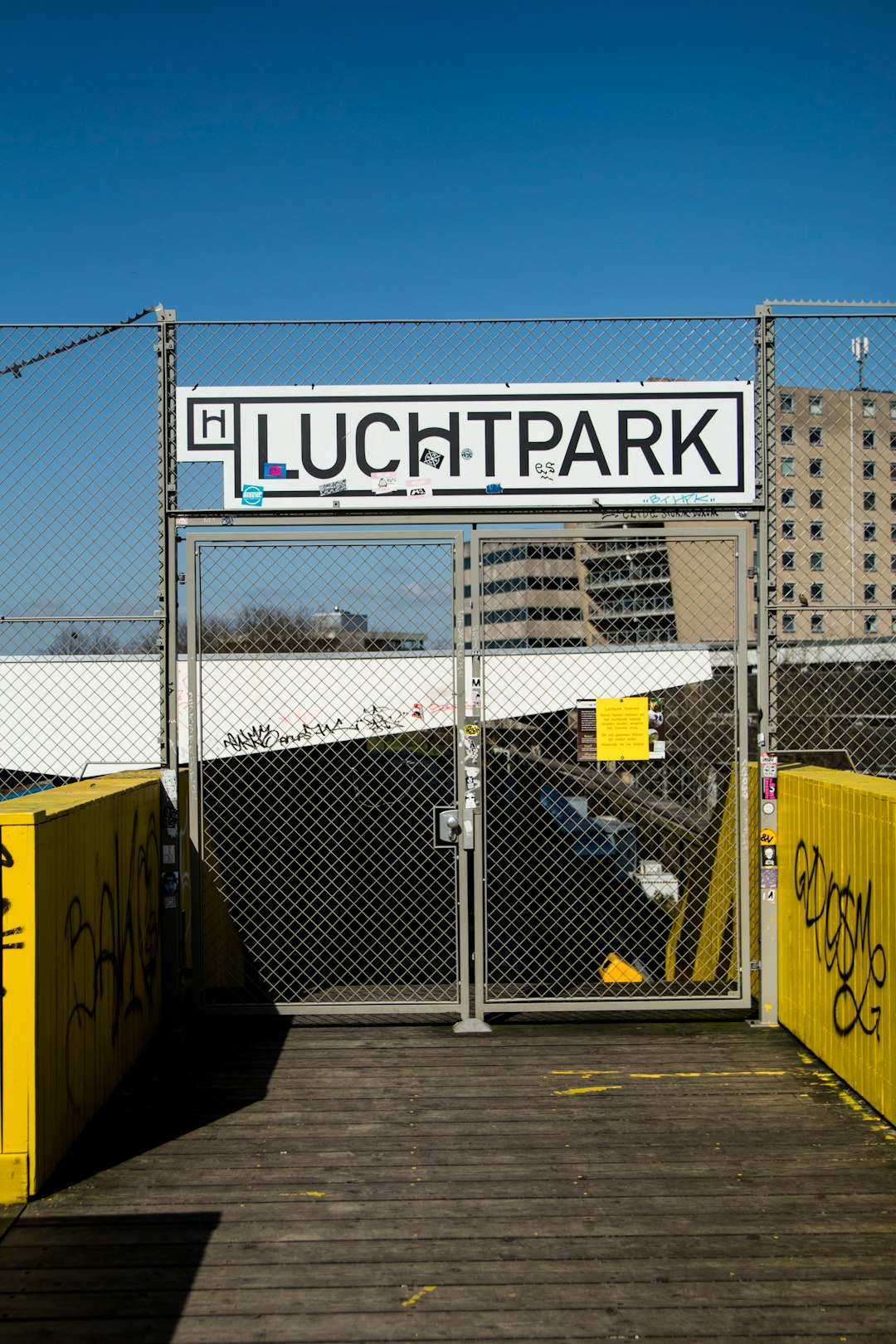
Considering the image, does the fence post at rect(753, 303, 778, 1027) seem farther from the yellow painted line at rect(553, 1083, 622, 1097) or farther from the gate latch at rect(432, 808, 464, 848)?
the gate latch at rect(432, 808, 464, 848)

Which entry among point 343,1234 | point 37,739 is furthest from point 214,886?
point 343,1234

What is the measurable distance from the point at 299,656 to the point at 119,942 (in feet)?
6.04

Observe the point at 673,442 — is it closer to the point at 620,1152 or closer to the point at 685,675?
the point at 685,675

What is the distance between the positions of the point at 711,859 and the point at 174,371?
4283mm

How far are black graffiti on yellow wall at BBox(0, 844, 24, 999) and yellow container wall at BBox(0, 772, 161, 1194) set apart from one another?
10mm

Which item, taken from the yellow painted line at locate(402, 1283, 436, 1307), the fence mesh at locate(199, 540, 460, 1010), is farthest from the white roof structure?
the yellow painted line at locate(402, 1283, 436, 1307)

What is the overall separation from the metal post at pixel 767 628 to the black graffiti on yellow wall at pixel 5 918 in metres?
3.92

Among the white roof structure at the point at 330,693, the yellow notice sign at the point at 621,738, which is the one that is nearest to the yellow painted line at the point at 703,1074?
the yellow notice sign at the point at 621,738

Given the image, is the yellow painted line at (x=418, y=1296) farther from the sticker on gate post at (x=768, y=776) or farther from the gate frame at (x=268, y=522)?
the sticker on gate post at (x=768, y=776)

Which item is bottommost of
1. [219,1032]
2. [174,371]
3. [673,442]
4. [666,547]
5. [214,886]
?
[219,1032]

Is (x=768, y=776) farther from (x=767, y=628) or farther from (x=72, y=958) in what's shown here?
(x=72, y=958)

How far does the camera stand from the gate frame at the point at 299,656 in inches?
235

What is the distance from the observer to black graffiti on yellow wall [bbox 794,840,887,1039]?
454cm

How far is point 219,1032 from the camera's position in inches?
233
